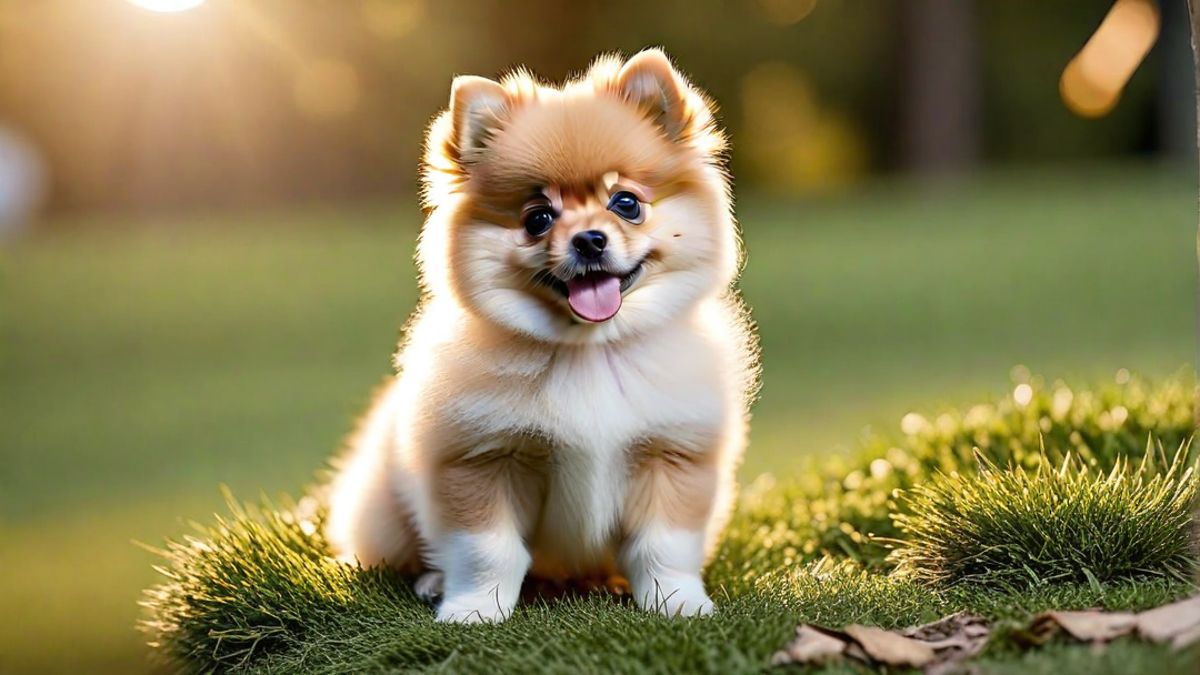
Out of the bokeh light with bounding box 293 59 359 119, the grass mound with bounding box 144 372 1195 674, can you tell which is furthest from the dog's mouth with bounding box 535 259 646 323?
the bokeh light with bounding box 293 59 359 119

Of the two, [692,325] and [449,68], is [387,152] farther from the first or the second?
[692,325]

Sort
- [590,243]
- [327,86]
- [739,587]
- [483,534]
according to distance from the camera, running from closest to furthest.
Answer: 1. [590,243]
2. [483,534]
3. [739,587]
4. [327,86]

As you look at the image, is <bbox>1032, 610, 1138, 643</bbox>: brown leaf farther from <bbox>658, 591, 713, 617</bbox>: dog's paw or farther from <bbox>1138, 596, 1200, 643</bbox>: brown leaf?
<bbox>658, 591, 713, 617</bbox>: dog's paw

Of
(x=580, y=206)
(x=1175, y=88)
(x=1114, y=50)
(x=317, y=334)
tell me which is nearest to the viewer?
(x=580, y=206)

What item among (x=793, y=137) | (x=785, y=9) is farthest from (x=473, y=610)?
(x=793, y=137)

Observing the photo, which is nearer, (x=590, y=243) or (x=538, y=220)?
(x=590, y=243)

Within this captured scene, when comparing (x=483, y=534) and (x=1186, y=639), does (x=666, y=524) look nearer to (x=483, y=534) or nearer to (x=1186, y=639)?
(x=483, y=534)

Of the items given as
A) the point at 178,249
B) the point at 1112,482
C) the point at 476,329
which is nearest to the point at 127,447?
the point at 178,249
